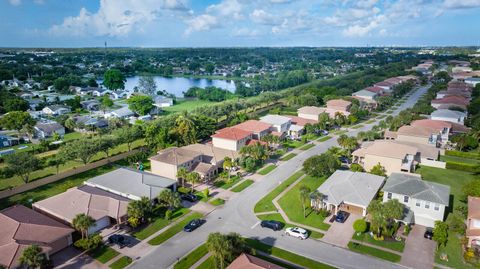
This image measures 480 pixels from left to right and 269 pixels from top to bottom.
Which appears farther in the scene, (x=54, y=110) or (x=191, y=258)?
(x=54, y=110)

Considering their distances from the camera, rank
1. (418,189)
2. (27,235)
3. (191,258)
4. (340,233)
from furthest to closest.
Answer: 1. (418,189)
2. (340,233)
3. (27,235)
4. (191,258)

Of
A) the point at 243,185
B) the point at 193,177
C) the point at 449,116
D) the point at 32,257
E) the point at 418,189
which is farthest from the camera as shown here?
the point at 449,116

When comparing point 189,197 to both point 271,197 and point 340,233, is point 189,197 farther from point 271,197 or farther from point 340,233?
point 340,233

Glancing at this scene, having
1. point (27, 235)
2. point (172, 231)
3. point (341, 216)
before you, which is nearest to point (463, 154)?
point (341, 216)

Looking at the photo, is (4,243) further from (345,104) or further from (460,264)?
(345,104)

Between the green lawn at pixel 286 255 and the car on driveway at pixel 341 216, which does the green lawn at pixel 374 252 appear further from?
the green lawn at pixel 286 255

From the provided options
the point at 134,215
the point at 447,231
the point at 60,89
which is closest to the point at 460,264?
the point at 447,231

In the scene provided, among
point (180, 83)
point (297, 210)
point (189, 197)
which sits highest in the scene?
point (180, 83)
